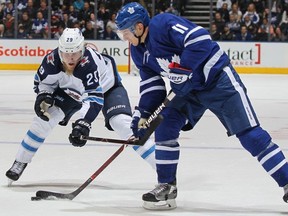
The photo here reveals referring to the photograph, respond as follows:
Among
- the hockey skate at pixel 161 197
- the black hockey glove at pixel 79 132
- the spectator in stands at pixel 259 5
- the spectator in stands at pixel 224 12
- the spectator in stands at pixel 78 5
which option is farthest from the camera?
the spectator in stands at pixel 78 5

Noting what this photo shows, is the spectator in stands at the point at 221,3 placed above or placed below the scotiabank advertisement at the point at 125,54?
above

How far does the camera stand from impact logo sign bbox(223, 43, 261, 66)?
1400 cm

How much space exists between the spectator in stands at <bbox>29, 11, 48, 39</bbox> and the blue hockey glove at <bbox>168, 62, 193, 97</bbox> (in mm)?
11037

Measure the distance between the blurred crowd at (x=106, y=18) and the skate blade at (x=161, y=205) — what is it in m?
10.5

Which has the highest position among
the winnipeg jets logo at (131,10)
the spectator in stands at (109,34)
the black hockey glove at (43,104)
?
the winnipeg jets logo at (131,10)

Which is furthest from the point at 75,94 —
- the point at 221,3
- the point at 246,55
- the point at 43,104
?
the point at 221,3

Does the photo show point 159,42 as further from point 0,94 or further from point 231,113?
point 0,94

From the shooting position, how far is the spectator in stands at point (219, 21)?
14617mm

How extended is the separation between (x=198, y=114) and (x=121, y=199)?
61 centimetres

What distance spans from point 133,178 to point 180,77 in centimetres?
128

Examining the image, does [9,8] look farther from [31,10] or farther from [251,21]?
[251,21]

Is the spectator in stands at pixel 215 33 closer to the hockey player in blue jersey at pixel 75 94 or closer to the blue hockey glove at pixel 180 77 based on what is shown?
the hockey player in blue jersey at pixel 75 94

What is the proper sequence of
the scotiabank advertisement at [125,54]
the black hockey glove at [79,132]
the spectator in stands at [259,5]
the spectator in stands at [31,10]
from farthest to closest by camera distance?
1. the spectator in stands at [31,10]
2. the spectator in stands at [259,5]
3. the scotiabank advertisement at [125,54]
4. the black hockey glove at [79,132]

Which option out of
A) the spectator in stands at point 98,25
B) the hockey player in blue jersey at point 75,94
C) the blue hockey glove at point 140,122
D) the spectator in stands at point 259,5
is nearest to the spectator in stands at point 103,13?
the spectator in stands at point 98,25
